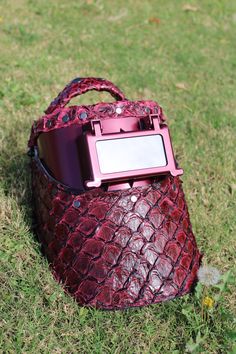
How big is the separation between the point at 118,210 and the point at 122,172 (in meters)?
0.15

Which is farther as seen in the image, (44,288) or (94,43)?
(94,43)

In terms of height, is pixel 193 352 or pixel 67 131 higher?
pixel 67 131

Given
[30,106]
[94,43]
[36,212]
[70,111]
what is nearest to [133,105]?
[70,111]

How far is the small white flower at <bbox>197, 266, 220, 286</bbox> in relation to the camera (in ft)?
6.23

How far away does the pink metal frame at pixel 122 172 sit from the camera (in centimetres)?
165

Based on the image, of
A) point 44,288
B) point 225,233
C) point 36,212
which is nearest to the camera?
point 44,288

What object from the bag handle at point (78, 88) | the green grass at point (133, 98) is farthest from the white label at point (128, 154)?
the green grass at point (133, 98)

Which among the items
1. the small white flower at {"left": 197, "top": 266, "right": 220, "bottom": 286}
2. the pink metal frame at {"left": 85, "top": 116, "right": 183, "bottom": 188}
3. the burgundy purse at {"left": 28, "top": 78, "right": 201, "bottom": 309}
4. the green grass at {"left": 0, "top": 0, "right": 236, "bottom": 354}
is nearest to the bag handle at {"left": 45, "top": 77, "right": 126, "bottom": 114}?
the burgundy purse at {"left": 28, "top": 78, "right": 201, "bottom": 309}

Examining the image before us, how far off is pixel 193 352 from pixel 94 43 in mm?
2867

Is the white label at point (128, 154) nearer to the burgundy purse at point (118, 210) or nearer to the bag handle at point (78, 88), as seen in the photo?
the burgundy purse at point (118, 210)

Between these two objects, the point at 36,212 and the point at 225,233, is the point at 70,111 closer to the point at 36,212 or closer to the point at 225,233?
the point at 36,212

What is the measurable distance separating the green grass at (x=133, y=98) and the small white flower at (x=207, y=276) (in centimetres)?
4

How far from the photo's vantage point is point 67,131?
1.80 m

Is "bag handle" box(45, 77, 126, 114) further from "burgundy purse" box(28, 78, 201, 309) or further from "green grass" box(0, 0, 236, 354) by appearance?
"green grass" box(0, 0, 236, 354)
